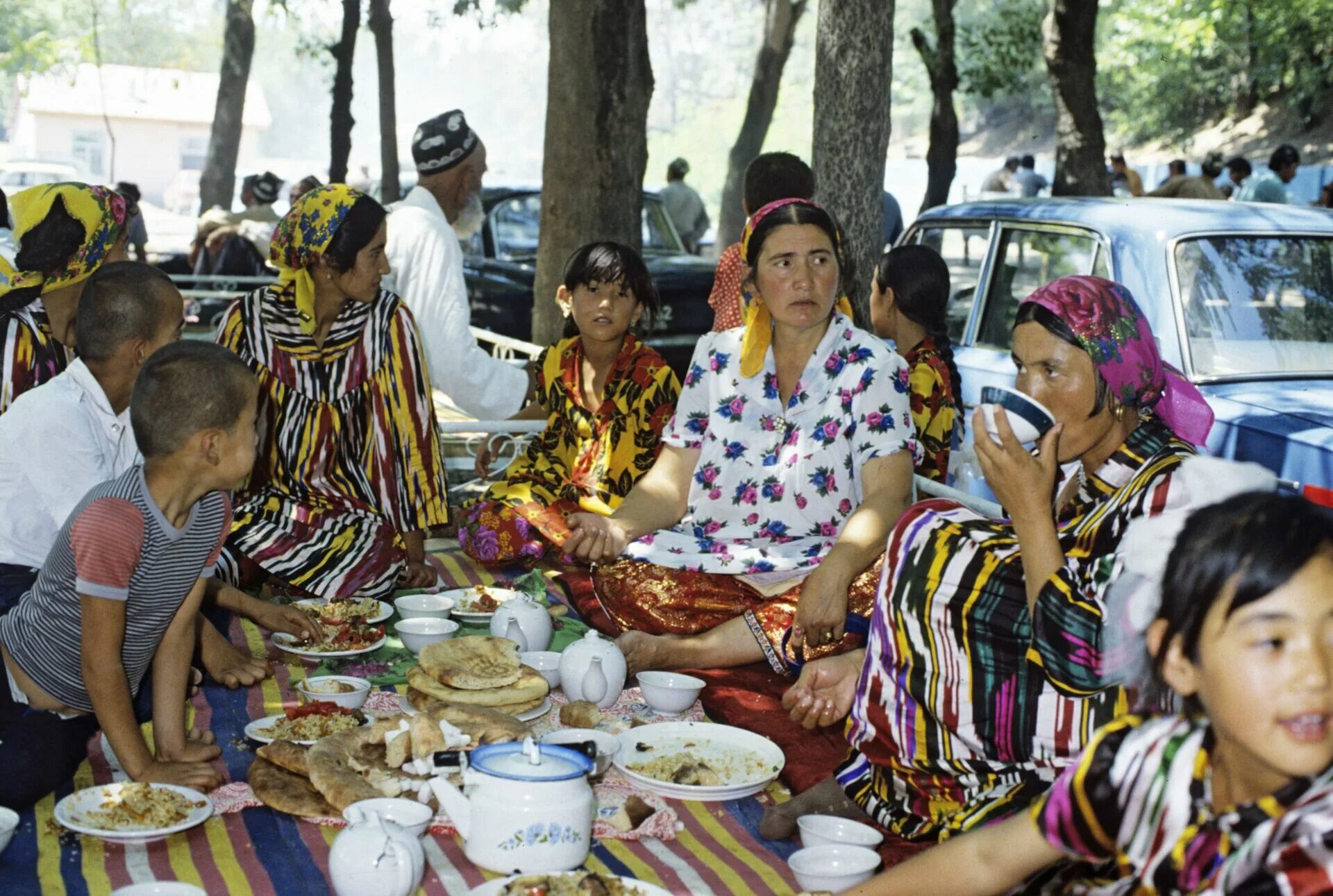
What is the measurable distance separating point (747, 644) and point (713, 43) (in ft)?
334

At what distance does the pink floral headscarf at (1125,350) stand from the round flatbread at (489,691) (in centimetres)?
159

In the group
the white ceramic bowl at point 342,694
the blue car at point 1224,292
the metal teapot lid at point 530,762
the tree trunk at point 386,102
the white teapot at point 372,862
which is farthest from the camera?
the tree trunk at point 386,102

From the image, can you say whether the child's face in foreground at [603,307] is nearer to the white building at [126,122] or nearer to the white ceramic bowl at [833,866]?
the white ceramic bowl at [833,866]

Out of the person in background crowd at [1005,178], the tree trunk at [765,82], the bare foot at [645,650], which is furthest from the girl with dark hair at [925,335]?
the person in background crowd at [1005,178]

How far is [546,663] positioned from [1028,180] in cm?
1481

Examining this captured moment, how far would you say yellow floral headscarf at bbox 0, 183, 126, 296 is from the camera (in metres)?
4.26

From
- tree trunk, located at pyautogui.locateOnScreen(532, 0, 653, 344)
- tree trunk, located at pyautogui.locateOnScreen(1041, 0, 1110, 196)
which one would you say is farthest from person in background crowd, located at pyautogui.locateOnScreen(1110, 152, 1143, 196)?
tree trunk, located at pyautogui.locateOnScreen(532, 0, 653, 344)

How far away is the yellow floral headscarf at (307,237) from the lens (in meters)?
4.84

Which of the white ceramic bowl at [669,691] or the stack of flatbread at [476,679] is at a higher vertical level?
the stack of flatbread at [476,679]

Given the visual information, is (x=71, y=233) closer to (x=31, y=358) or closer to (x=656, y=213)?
(x=31, y=358)

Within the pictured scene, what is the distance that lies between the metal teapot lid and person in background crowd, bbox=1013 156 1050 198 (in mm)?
15655

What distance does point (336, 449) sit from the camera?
508 cm

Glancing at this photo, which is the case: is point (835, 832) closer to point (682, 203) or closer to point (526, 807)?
point (526, 807)

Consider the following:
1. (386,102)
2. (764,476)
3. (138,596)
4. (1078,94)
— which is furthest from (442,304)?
(386,102)
